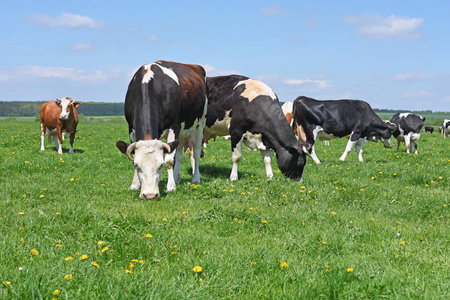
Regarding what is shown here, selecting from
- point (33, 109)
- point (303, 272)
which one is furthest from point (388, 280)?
point (33, 109)

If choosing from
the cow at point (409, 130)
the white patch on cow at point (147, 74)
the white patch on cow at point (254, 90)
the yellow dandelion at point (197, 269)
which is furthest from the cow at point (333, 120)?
the yellow dandelion at point (197, 269)

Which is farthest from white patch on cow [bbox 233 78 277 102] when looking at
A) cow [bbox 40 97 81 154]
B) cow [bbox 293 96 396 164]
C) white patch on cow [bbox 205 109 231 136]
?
cow [bbox 40 97 81 154]

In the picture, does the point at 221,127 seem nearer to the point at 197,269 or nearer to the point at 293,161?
the point at 293,161

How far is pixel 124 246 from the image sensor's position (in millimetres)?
4383

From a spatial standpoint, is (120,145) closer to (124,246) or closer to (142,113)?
(142,113)

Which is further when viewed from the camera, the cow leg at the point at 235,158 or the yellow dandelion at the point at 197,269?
the cow leg at the point at 235,158

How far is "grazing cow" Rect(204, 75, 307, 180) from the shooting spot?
966cm

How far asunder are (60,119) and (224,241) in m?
13.3

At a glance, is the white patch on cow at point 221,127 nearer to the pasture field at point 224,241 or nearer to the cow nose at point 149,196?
the pasture field at point 224,241

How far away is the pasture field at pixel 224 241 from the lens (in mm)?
3340

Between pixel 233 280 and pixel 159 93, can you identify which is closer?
pixel 233 280

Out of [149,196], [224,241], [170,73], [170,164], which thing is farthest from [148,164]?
[170,73]

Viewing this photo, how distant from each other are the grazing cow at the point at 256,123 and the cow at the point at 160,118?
2.08 ft

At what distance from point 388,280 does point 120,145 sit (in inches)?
199
